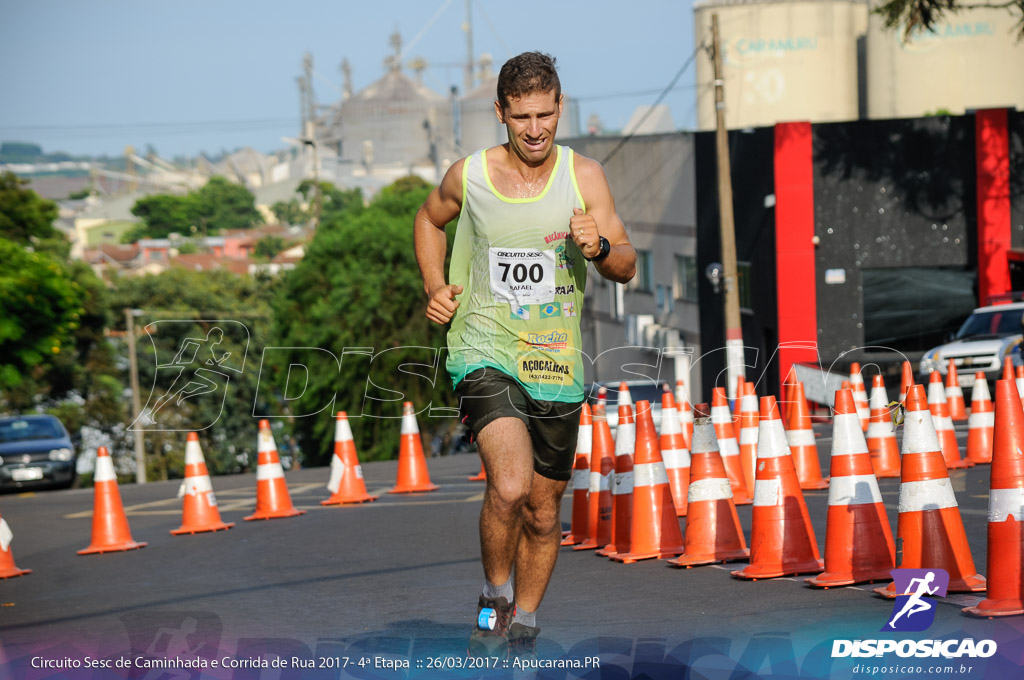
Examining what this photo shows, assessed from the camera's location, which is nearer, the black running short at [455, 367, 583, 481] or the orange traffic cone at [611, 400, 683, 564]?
the black running short at [455, 367, 583, 481]

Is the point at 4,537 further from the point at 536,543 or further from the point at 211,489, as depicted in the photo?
the point at 536,543

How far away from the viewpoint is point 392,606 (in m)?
7.41

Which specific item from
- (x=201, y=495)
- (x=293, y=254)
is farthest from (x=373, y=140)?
(x=201, y=495)

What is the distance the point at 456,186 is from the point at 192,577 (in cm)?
478

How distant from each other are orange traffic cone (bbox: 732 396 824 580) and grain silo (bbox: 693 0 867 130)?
67.4 meters

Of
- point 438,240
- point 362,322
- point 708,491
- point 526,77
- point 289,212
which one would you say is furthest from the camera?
point 289,212

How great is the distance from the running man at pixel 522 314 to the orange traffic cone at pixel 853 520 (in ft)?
6.49

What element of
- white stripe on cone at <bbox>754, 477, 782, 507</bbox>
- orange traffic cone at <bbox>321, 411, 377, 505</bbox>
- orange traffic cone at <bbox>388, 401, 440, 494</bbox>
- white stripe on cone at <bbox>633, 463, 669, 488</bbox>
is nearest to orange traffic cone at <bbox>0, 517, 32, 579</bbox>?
orange traffic cone at <bbox>321, 411, 377, 505</bbox>

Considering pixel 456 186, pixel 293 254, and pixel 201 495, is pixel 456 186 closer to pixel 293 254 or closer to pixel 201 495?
pixel 201 495

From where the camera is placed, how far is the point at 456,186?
5.73 meters

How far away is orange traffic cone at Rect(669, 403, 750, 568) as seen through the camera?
26.9 feet

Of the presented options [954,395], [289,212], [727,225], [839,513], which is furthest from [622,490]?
[289,212]

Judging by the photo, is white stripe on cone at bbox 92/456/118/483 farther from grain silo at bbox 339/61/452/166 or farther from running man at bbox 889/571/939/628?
grain silo at bbox 339/61/452/166

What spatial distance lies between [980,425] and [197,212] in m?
165
